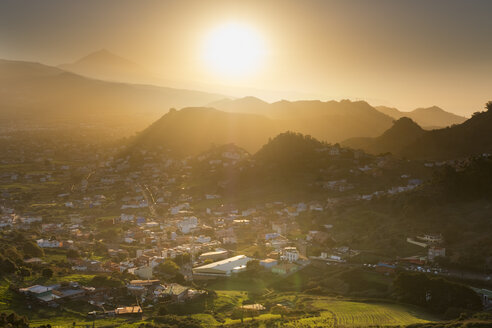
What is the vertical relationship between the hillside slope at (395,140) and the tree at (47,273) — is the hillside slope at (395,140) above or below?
above

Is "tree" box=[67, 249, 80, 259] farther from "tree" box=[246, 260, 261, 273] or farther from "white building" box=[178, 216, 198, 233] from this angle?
"tree" box=[246, 260, 261, 273]

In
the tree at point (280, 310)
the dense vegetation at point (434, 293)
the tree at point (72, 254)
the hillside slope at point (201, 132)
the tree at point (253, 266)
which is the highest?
the hillside slope at point (201, 132)

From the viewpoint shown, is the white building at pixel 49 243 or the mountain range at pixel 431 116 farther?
the mountain range at pixel 431 116

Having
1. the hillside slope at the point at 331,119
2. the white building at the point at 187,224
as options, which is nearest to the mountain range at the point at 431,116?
the hillside slope at the point at 331,119

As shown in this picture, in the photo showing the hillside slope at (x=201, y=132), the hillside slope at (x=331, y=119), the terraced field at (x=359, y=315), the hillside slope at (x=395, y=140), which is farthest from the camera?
the hillside slope at (x=331, y=119)

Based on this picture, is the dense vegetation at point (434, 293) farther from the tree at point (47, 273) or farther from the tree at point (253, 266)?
the tree at point (47, 273)

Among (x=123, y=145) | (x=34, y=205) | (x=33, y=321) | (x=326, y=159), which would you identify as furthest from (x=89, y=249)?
(x=123, y=145)

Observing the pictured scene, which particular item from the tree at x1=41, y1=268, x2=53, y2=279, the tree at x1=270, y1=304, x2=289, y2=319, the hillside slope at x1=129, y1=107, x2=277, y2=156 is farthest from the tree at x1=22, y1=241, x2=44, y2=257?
the hillside slope at x1=129, y1=107, x2=277, y2=156

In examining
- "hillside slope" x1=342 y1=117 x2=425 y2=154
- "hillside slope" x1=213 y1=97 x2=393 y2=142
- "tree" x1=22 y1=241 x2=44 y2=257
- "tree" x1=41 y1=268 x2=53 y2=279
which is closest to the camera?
"tree" x1=41 y1=268 x2=53 y2=279

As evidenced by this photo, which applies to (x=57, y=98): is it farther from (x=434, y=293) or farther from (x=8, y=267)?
(x=434, y=293)

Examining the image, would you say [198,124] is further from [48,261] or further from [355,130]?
[48,261]

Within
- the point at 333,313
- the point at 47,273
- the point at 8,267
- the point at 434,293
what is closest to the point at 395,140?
the point at 434,293
